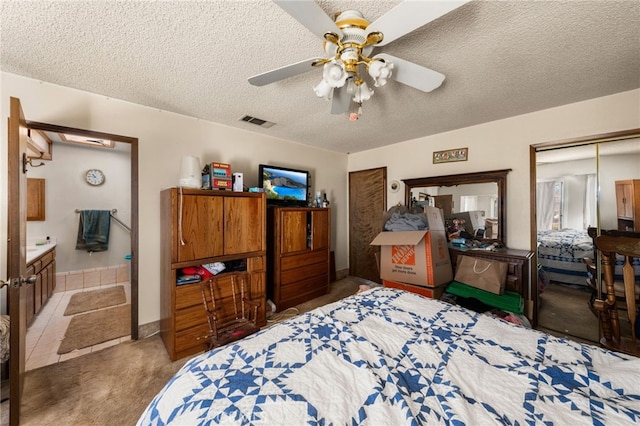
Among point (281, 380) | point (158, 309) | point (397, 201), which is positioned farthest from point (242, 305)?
point (397, 201)

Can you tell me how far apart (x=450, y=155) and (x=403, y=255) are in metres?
1.57

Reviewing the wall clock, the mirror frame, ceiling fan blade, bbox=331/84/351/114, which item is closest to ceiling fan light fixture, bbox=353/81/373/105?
ceiling fan blade, bbox=331/84/351/114

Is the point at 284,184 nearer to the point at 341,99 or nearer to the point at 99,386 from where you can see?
the point at 341,99

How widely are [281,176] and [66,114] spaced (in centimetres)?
211

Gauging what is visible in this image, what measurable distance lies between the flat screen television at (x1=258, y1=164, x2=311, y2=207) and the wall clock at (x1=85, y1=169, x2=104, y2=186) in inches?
128

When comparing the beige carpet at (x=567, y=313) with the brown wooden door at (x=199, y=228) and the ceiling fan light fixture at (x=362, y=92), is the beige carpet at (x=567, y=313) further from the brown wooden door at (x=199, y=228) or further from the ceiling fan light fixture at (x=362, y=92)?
the brown wooden door at (x=199, y=228)

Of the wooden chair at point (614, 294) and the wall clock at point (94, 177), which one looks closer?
the wooden chair at point (614, 294)

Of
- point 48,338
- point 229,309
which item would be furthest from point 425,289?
point 48,338

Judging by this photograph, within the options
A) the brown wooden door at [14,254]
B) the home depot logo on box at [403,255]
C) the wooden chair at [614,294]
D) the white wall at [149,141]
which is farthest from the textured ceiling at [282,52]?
the home depot logo on box at [403,255]

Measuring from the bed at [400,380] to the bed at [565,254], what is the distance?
2005 millimetres

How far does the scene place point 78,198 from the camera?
4004 millimetres

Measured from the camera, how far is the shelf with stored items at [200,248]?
2.11 metres

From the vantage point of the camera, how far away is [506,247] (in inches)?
111

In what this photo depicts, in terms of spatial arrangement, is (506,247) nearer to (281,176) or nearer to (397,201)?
(397,201)
